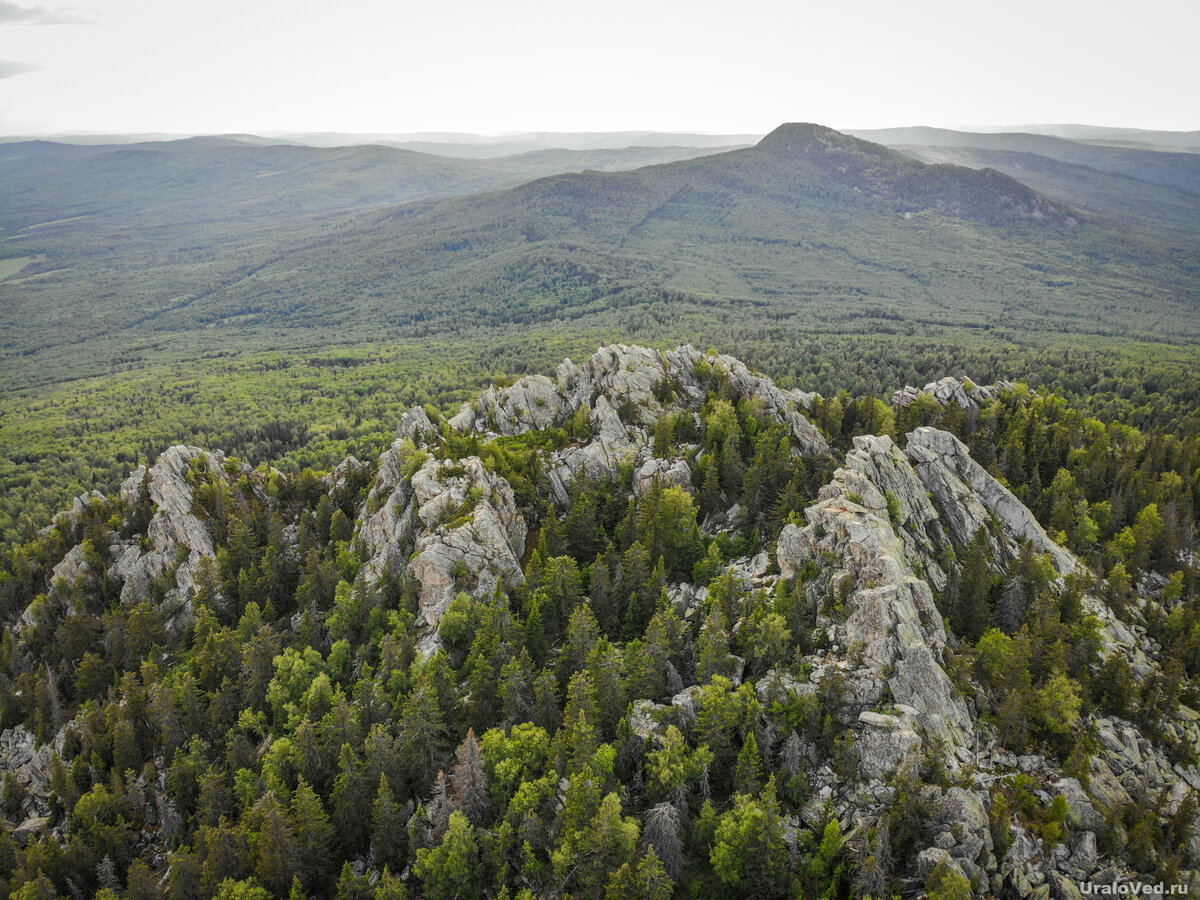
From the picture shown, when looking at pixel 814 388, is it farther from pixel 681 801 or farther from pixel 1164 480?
pixel 681 801

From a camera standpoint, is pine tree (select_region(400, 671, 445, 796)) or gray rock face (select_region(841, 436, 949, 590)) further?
gray rock face (select_region(841, 436, 949, 590))

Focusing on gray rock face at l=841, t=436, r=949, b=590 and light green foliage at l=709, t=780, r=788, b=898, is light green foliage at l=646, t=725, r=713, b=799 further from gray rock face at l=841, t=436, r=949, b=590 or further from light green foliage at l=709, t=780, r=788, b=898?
gray rock face at l=841, t=436, r=949, b=590

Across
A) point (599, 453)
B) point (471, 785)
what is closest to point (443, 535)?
point (599, 453)

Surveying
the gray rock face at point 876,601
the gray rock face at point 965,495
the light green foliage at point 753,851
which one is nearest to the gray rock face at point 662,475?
the gray rock face at point 876,601

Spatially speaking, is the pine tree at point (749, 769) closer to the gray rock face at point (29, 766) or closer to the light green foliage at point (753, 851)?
the light green foliage at point (753, 851)

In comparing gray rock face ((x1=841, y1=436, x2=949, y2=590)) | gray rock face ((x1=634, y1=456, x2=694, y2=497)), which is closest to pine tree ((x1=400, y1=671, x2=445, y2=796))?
gray rock face ((x1=634, y1=456, x2=694, y2=497))

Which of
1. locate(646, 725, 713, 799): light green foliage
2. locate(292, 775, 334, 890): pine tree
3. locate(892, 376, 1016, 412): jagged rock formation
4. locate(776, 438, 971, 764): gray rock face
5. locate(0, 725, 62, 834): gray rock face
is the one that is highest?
locate(892, 376, 1016, 412): jagged rock formation
